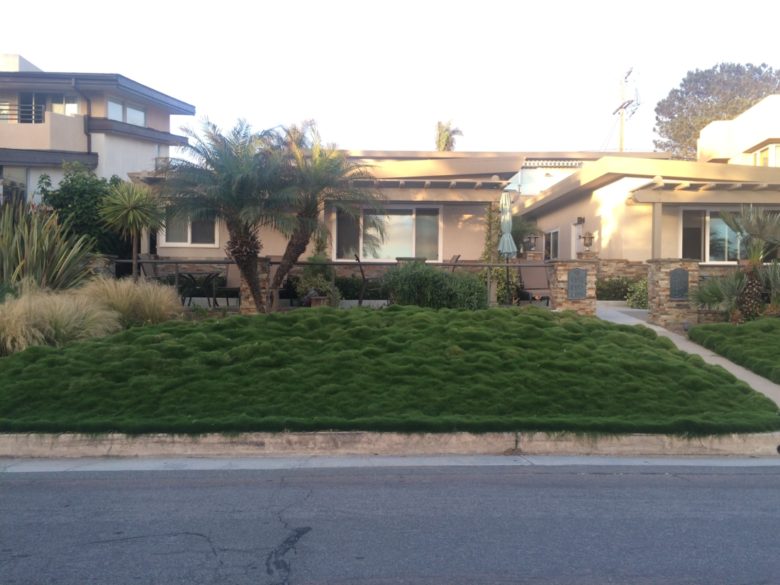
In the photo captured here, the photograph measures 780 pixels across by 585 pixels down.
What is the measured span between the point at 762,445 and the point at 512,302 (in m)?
8.66

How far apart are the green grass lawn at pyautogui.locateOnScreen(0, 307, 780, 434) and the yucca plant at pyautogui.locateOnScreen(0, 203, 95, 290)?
3572mm

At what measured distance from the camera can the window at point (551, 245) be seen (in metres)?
30.1

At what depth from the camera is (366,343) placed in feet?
37.8

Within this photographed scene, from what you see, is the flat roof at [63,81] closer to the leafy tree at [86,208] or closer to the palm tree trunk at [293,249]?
the leafy tree at [86,208]

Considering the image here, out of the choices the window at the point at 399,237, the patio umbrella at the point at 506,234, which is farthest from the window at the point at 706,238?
the window at the point at 399,237

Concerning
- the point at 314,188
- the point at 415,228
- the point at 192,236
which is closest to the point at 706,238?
the point at 415,228

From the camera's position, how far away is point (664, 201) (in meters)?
21.2

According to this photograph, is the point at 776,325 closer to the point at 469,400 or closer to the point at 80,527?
the point at 469,400

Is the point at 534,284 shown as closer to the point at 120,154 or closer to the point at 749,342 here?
the point at 749,342

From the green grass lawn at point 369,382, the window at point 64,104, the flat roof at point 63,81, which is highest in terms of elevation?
the flat roof at point 63,81

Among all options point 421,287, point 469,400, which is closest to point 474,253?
point 421,287

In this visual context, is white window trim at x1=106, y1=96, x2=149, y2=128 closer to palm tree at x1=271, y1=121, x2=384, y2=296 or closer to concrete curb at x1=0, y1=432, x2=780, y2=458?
palm tree at x1=271, y1=121, x2=384, y2=296

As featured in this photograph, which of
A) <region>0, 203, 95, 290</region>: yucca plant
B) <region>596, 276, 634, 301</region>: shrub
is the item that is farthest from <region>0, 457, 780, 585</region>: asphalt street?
<region>596, 276, 634, 301</region>: shrub

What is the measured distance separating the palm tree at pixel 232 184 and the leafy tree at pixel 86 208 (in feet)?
16.8
